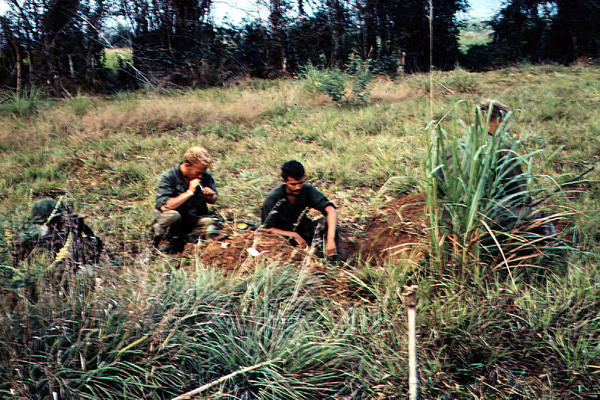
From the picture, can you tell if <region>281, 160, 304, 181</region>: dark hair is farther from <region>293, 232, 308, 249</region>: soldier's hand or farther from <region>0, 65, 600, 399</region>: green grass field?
<region>0, 65, 600, 399</region>: green grass field

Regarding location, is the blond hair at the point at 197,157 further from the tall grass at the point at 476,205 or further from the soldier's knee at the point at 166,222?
the tall grass at the point at 476,205

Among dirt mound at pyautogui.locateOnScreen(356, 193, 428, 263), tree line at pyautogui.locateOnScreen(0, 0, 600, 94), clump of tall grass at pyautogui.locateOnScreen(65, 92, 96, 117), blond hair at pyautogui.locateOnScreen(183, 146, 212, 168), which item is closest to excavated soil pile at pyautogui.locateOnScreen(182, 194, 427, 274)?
dirt mound at pyautogui.locateOnScreen(356, 193, 428, 263)

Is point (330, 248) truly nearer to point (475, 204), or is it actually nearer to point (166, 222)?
point (475, 204)

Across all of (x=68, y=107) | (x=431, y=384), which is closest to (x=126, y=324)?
(x=431, y=384)

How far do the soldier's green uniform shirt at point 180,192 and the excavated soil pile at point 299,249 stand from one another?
0.37m

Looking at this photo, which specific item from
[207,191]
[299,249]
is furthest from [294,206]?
[207,191]

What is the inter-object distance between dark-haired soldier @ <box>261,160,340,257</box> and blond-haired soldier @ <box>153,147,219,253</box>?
0.64 metres

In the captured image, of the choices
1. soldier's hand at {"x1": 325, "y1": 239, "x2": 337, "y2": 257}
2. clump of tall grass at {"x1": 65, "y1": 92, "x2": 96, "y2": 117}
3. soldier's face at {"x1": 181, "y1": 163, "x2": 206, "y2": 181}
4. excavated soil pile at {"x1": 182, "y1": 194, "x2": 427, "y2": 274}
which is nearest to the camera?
excavated soil pile at {"x1": 182, "y1": 194, "x2": 427, "y2": 274}

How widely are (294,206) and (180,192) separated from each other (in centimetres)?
119

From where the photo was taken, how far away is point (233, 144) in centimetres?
742

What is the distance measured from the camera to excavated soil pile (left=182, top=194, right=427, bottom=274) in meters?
3.45

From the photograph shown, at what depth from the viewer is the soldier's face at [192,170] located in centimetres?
420

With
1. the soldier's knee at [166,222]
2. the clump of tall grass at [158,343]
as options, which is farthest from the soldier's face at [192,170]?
the clump of tall grass at [158,343]

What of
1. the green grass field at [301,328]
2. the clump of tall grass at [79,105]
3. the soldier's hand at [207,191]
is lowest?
the green grass field at [301,328]
